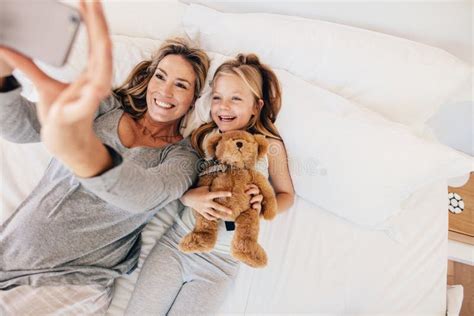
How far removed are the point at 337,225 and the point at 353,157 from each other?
21cm

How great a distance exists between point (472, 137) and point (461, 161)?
429 mm

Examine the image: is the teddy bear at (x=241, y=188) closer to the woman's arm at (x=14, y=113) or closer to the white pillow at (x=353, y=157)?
the white pillow at (x=353, y=157)

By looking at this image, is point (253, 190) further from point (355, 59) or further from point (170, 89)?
point (355, 59)

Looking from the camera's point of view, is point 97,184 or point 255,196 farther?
point 255,196

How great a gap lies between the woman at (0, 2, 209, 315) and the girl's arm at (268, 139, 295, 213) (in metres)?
0.21

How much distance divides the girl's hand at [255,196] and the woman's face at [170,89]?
28cm

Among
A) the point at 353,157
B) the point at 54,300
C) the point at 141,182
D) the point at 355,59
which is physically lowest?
the point at 54,300

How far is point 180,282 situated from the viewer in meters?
0.94

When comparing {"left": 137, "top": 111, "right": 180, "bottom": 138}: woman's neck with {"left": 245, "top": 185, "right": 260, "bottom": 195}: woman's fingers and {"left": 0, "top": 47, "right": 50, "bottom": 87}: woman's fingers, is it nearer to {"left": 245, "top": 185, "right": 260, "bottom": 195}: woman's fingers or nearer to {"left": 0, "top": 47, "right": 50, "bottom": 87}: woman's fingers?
{"left": 245, "top": 185, "right": 260, "bottom": 195}: woman's fingers

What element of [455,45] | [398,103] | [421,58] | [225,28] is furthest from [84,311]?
[455,45]

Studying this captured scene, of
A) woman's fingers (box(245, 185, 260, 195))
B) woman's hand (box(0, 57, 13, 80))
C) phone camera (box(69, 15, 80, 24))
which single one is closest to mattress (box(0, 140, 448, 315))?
woman's fingers (box(245, 185, 260, 195))

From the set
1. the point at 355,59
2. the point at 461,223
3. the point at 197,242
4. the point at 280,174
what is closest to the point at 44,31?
the point at 197,242

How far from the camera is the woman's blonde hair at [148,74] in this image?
0.99 metres

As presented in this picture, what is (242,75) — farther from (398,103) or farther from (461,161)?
(461,161)
